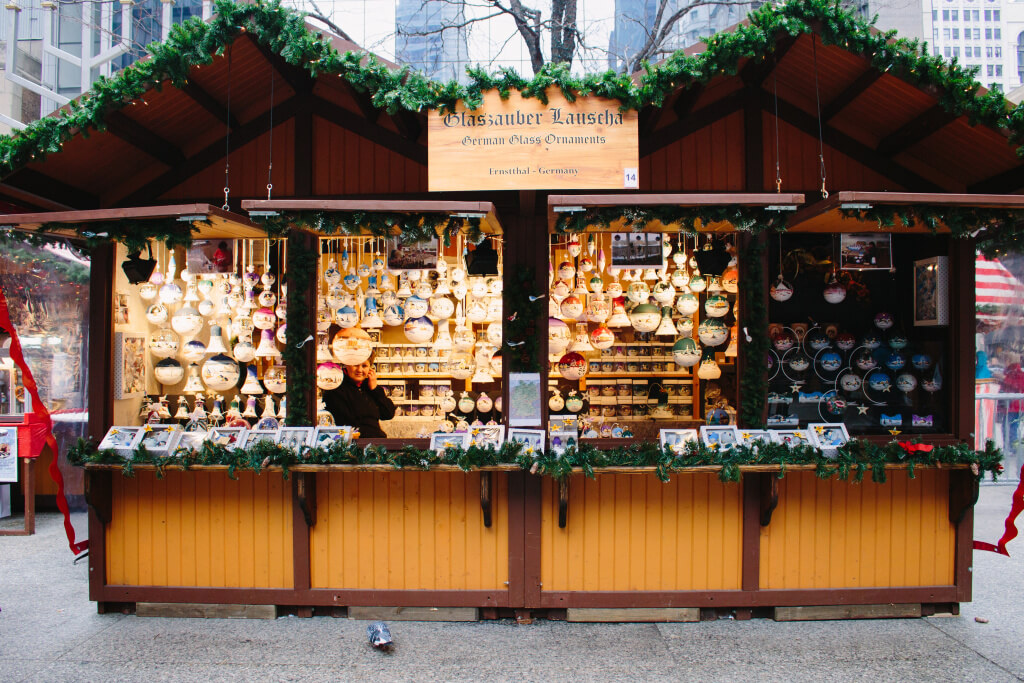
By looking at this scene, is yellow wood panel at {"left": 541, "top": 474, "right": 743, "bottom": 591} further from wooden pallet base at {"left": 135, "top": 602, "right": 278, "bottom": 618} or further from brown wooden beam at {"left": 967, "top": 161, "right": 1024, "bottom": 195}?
brown wooden beam at {"left": 967, "top": 161, "right": 1024, "bottom": 195}

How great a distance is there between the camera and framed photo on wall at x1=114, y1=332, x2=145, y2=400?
555 cm

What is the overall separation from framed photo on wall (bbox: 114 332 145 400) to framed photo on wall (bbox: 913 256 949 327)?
679 centimetres

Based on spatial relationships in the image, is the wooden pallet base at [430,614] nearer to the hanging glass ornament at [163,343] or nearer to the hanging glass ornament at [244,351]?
the hanging glass ornament at [244,351]

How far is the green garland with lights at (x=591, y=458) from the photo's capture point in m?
4.29

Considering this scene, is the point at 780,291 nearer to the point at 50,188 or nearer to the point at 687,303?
the point at 687,303

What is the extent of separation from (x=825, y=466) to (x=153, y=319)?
5.48 m

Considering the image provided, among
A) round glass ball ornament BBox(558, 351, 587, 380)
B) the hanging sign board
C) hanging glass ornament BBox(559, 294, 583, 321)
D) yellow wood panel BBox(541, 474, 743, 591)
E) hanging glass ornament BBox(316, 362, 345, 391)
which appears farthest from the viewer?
round glass ball ornament BBox(558, 351, 587, 380)

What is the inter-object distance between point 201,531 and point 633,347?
15.1 feet

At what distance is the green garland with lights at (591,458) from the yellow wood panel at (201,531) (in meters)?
0.32

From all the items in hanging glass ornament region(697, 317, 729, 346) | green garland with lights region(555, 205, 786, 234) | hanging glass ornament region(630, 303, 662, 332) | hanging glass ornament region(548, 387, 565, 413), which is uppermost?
green garland with lights region(555, 205, 786, 234)

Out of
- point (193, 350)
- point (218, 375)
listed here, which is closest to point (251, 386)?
point (193, 350)

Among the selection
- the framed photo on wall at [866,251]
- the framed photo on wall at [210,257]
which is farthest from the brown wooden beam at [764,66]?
the framed photo on wall at [210,257]

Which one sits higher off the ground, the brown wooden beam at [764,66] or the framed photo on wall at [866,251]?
the brown wooden beam at [764,66]

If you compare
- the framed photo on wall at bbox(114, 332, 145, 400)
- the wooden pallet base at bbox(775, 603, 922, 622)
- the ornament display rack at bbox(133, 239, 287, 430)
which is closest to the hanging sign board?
the ornament display rack at bbox(133, 239, 287, 430)
